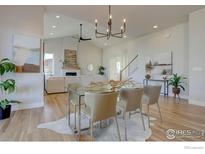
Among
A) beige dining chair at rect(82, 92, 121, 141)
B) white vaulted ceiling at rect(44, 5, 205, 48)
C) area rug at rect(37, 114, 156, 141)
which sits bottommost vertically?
area rug at rect(37, 114, 156, 141)

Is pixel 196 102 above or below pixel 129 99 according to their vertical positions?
below

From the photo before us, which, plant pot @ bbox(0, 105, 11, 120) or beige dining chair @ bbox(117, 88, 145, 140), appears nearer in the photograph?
beige dining chair @ bbox(117, 88, 145, 140)

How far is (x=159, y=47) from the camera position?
6.87m

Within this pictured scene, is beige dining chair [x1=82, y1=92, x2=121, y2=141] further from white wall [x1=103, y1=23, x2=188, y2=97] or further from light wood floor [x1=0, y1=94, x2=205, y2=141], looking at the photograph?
white wall [x1=103, y1=23, x2=188, y2=97]

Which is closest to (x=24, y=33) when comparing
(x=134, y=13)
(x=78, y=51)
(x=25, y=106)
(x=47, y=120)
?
(x=25, y=106)

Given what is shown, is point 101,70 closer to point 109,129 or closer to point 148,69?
point 148,69

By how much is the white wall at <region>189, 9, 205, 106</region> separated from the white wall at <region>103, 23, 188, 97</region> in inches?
34.7

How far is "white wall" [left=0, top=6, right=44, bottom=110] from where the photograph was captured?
145 inches

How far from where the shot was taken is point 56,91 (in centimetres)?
709

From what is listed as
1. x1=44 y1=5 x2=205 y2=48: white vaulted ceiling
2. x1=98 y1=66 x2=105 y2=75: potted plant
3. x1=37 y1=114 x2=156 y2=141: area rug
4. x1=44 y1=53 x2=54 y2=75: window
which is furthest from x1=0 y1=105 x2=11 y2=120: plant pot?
x1=98 y1=66 x2=105 y2=75: potted plant

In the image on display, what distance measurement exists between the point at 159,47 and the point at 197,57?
2321 millimetres

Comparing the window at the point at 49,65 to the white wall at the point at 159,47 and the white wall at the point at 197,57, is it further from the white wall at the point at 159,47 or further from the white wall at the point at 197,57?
the white wall at the point at 197,57

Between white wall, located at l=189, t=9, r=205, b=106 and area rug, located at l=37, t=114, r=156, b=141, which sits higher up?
white wall, located at l=189, t=9, r=205, b=106

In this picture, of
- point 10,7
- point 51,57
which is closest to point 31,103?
point 10,7
